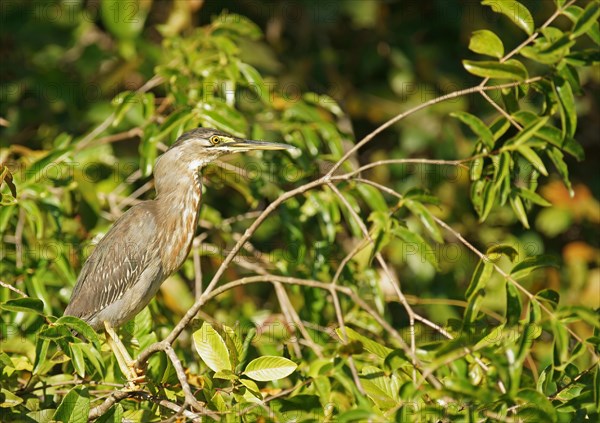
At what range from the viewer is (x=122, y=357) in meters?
3.81

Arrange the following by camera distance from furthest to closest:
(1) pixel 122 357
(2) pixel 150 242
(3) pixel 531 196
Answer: (2) pixel 150 242
(1) pixel 122 357
(3) pixel 531 196

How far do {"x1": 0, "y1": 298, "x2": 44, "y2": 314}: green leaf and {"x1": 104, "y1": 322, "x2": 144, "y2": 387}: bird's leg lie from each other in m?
0.76

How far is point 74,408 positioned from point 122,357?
34.9 inches

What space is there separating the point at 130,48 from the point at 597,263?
12.9ft

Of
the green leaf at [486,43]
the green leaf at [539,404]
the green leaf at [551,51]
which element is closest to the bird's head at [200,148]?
the green leaf at [486,43]

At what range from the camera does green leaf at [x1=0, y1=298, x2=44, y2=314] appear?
275 cm

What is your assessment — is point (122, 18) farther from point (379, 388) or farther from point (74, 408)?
point (379, 388)

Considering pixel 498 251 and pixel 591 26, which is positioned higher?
pixel 591 26

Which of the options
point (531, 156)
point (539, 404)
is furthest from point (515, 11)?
point (539, 404)

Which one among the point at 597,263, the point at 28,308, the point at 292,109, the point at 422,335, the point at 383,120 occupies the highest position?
the point at 28,308

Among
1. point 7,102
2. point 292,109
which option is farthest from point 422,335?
point 7,102

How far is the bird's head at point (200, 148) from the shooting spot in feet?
13.7

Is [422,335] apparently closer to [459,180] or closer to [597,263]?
[459,180]

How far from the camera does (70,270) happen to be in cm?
404
